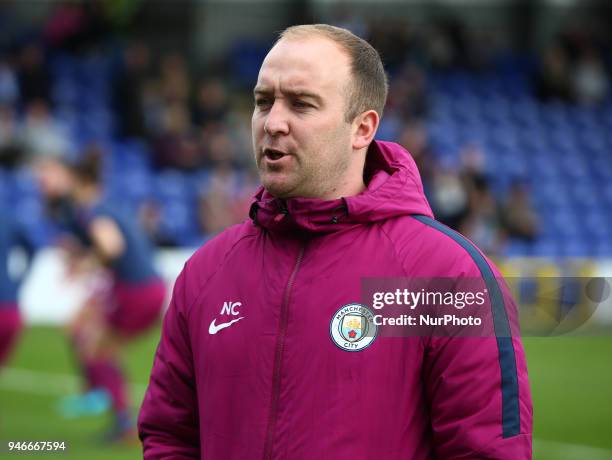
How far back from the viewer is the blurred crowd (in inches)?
639

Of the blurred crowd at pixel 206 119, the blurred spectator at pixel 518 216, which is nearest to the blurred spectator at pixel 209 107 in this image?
the blurred crowd at pixel 206 119

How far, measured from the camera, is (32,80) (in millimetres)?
17344

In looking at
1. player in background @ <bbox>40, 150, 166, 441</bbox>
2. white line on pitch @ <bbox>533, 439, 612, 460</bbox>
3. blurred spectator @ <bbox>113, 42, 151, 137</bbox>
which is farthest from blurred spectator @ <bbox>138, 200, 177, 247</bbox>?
white line on pitch @ <bbox>533, 439, 612, 460</bbox>

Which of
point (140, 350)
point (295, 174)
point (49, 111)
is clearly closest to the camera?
point (295, 174)

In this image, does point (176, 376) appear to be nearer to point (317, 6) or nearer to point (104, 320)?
point (104, 320)

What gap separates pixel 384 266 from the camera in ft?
8.23

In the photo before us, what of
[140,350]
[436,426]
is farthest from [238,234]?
[140,350]

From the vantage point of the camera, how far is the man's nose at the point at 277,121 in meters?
2.57

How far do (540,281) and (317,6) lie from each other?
19122mm

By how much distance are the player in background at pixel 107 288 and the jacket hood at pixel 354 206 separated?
530cm

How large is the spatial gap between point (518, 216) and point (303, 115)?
15677 millimetres

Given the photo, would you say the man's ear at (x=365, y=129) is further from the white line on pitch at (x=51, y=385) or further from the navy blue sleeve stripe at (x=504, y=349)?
the white line on pitch at (x=51, y=385)

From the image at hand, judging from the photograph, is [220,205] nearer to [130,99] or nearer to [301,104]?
[130,99]

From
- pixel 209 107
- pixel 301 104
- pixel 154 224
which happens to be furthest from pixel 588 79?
pixel 301 104
